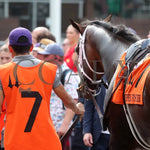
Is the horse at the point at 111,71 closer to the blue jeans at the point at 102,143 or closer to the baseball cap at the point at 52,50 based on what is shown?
the baseball cap at the point at 52,50

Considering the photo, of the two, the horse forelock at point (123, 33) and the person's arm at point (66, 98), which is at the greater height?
the horse forelock at point (123, 33)

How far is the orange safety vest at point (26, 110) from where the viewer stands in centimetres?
398

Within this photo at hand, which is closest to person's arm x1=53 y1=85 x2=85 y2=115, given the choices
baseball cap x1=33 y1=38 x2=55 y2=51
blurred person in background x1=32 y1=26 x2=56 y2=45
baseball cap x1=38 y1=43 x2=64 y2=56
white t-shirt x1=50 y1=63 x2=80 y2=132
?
white t-shirt x1=50 y1=63 x2=80 y2=132

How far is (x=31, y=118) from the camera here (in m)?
4.01

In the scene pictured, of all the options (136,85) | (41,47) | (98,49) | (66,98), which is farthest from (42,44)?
(136,85)

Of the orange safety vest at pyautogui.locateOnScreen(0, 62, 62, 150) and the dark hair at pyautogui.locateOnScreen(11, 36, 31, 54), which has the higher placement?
the dark hair at pyautogui.locateOnScreen(11, 36, 31, 54)

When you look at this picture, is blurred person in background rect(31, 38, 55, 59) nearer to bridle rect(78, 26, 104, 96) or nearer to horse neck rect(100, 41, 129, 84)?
bridle rect(78, 26, 104, 96)

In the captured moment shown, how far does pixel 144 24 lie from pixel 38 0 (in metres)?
3.91

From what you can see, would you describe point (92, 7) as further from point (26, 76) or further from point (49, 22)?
point (26, 76)

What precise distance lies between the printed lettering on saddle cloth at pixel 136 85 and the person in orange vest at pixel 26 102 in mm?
711

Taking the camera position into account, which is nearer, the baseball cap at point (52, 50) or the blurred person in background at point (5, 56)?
the baseball cap at point (52, 50)

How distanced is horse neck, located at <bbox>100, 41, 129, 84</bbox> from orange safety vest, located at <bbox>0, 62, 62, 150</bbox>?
3.65 feet

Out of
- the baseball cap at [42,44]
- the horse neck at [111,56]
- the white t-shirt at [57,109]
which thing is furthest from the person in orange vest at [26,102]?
the baseball cap at [42,44]

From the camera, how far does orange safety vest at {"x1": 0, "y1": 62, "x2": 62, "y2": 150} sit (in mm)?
3980
